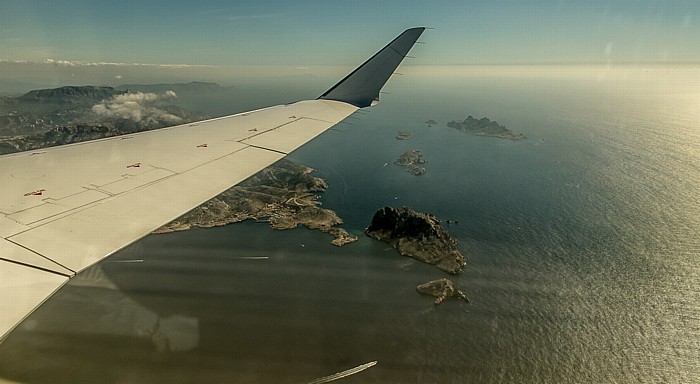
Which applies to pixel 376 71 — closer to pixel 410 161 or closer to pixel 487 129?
pixel 410 161

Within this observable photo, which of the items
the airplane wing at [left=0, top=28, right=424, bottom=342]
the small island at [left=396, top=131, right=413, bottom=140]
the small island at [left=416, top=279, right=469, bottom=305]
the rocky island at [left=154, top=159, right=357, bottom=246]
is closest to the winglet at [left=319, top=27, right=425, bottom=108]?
the airplane wing at [left=0, top=28, right=424, bottom=342]

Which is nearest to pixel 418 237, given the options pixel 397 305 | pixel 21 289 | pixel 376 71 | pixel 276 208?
pixel 397 305

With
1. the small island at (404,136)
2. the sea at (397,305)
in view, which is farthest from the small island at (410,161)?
the small island at (404,136)

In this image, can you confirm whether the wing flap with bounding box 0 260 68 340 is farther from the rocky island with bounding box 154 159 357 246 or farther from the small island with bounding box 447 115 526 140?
the small island with bounding box 447 115 526 140

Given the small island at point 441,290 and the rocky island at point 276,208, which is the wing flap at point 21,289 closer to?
the small island at point 441,290

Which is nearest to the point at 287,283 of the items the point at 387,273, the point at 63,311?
the point at 387,273

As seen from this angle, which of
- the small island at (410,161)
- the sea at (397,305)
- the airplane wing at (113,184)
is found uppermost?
the airplane wing at (113,184)
